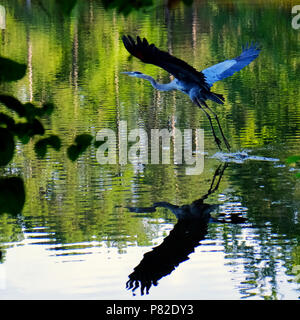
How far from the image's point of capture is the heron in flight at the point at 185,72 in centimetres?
865

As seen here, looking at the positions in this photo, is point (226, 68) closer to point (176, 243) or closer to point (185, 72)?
point (185, 72)

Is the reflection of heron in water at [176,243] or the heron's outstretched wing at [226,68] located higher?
the heron's outstretched wing at [226,68]

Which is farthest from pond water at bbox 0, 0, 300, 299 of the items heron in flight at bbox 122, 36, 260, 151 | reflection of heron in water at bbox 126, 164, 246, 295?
heron in flight at bbox 122, 36, 260, 151

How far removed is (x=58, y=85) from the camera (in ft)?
70.2

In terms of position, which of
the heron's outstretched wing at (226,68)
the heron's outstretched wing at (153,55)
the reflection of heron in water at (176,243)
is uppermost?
the heron's outstretched wing at (226,68)

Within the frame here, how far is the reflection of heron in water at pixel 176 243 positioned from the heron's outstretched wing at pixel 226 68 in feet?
6.26

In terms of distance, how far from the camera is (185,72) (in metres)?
9.95

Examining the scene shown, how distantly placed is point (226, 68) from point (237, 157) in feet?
4.63

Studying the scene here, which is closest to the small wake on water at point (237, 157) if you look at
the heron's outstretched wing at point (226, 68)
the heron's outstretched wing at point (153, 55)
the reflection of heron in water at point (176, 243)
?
the heron's outstretched wing at point (226, 68)

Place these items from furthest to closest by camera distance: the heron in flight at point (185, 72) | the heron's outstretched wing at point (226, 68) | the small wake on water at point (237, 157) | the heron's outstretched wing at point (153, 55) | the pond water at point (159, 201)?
the small wake on water at point (237, 157), the heron's outstretched wing at point (226, 68), the heron in flight at point (185, 72), the heron's outstretched wing at point (153, 55), the pond water at point (159, 201)

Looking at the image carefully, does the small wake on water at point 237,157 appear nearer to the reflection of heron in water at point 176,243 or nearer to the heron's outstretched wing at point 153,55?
the reflection of heron in water at point 176,243

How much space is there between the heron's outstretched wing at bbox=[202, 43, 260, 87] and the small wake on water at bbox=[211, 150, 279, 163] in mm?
1232

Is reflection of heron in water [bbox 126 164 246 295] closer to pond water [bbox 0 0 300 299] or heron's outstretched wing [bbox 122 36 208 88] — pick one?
pond water [bbox 0 0 300 299]

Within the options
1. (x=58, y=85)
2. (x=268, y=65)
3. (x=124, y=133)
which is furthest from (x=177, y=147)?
(x=268, y=65)
